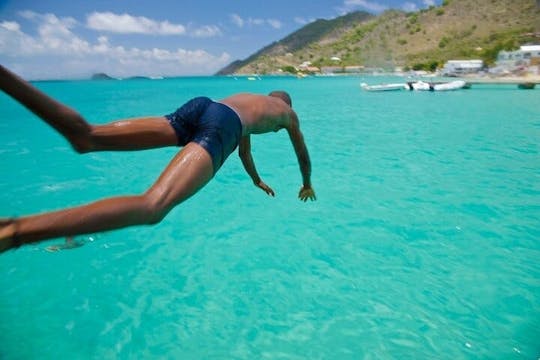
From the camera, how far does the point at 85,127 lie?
3.45 meters

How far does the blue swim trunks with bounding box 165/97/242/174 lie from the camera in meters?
3.73

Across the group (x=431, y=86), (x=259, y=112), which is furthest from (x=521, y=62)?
(x=259, y=112)

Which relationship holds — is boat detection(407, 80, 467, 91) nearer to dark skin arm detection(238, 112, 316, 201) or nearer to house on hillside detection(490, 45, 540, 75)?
house on hillside detection(490, 45, 540, 75)

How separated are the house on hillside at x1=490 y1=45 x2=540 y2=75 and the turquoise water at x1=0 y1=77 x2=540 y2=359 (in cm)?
7890

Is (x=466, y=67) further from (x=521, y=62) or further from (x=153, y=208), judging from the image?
(x=153, y=208)

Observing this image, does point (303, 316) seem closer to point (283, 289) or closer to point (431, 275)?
point (283, 289)

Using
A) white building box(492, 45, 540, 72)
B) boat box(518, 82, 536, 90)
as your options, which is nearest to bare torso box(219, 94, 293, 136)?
boat box(518, 82, 536, 90)

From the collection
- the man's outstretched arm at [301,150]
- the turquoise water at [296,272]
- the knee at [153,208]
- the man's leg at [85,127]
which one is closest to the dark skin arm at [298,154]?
the man's outstretched arm at [301,150]

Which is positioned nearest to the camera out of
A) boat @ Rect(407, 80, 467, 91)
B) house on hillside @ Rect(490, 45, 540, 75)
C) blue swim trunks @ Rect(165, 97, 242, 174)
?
blue swim trunks @ Rect(165, 97, 242, 174)

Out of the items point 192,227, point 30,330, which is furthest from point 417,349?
point 192,227

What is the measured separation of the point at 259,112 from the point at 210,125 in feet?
2.39

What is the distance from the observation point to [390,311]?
6.80 m

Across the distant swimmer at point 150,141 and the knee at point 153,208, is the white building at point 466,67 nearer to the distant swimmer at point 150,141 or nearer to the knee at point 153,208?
the distant swimmer at point 150,141

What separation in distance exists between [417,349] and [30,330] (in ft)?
19.6
